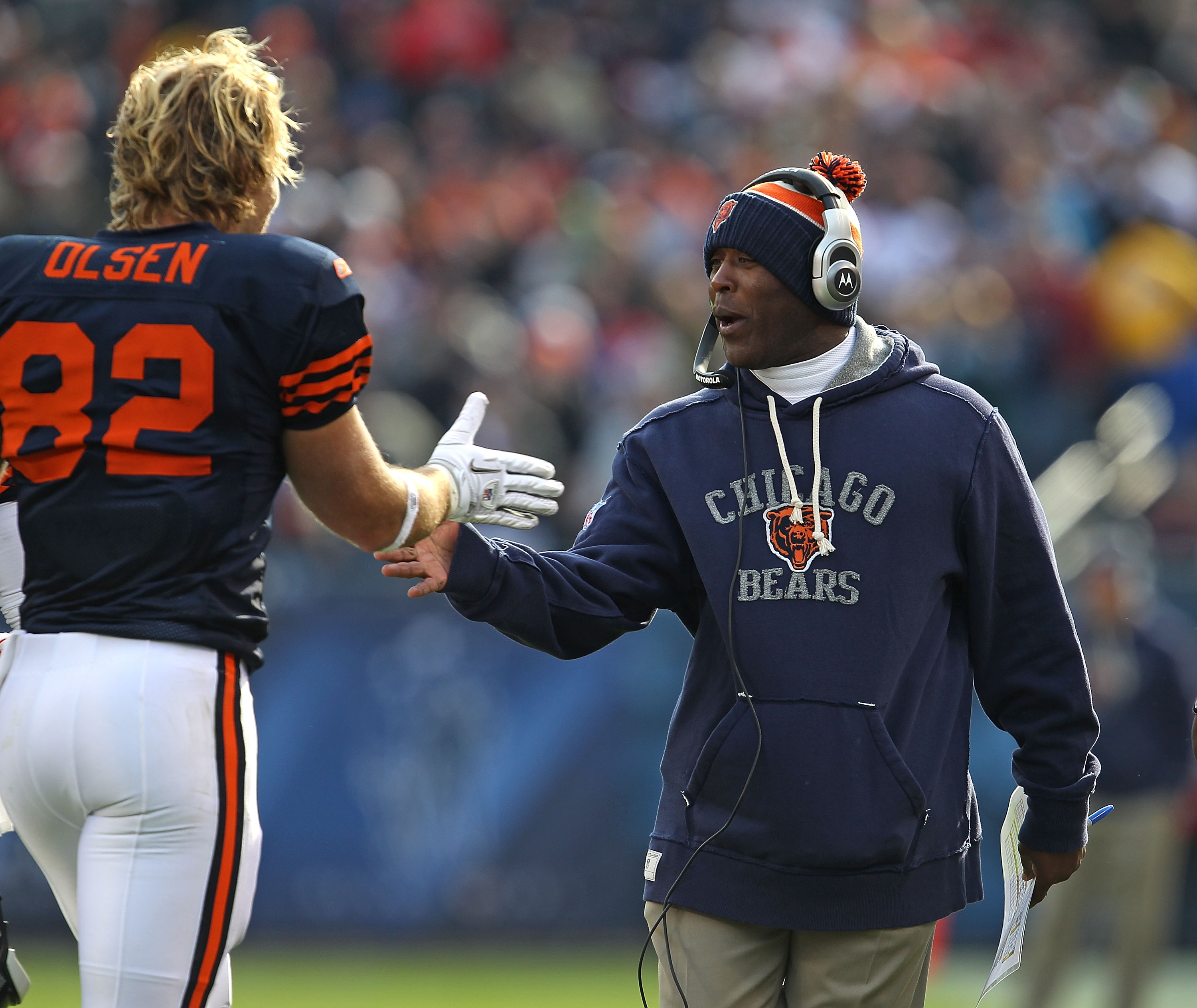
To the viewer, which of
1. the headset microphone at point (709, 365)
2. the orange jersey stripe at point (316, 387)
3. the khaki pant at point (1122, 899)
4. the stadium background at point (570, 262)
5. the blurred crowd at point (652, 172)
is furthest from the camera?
the blurred crowd at point (652, 172)

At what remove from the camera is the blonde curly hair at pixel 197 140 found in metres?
2.52

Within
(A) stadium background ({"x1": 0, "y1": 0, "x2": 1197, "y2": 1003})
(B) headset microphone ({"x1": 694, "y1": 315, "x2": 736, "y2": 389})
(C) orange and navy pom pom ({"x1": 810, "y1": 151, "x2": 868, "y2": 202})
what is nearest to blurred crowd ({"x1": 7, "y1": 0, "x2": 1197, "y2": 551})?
(A) stadium background ({"x1": 0, "y1": 0, "x2": 1197, "y2": 1003})

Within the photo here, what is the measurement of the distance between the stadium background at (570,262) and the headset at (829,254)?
107 inches

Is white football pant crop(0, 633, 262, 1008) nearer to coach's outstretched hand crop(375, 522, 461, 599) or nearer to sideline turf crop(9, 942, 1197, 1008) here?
coach's outstretched hand crop(375, 522, 461, 599)

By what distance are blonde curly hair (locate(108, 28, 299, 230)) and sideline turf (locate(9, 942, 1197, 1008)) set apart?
458 cm

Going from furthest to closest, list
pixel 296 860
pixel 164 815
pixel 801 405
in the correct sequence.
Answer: pixel 296 860 → pixel 801 405 → pixel 164 815

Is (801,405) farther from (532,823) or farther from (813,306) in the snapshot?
(532,823)

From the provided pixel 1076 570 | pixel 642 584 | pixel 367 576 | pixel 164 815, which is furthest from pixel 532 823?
pixel 164 815

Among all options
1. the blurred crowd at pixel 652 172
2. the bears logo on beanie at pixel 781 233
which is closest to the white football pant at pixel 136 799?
the bears logo on beanie at pixel 781 233

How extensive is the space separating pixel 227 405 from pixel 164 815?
0.64 meters

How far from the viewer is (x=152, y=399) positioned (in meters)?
2.43

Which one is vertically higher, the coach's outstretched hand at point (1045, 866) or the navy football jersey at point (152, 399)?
the navy football jersey at point (152, 399)

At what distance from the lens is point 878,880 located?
2756 millimetres

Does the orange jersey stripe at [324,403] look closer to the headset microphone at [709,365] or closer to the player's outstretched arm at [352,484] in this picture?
the player's outstretched arm at [352,484]
